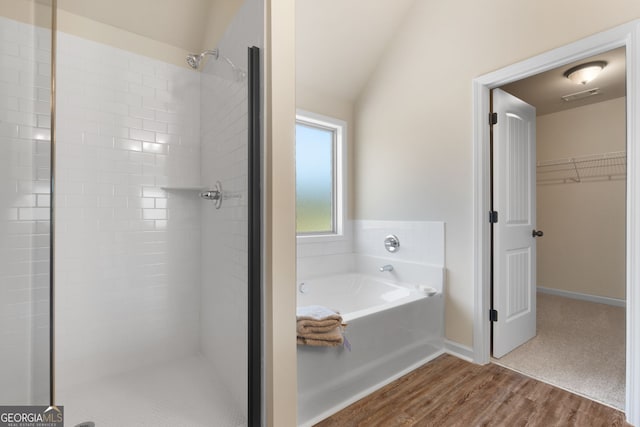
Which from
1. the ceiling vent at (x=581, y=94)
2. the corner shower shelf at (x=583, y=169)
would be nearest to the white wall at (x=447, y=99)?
the ceiling vent at (x=581, y=94)

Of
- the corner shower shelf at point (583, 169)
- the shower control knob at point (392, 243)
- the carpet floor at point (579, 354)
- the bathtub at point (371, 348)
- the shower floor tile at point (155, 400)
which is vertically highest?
the corner shower shelf at point (583, 169)

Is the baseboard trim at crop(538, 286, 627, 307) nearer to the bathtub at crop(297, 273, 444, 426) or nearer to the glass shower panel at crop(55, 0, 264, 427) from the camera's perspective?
the bathtub at crop(297, 273, 444, 426)

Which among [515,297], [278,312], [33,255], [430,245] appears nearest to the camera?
[278,312]

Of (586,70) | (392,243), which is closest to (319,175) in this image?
(392,243)

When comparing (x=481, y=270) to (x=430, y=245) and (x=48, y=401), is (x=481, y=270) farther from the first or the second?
(x=48, y=401)

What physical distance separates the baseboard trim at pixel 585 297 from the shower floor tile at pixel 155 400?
14.1ft

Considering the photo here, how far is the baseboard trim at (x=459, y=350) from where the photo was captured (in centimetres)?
222

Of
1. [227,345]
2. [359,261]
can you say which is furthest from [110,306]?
[359,261]

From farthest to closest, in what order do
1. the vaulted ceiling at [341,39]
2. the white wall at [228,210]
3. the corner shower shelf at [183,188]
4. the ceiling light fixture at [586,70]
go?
the ceiling light fixture at [586,70] < the vaulted ceiling at [341,39] < the corner shower shelf at [183,188] < the white wall at [228,210]

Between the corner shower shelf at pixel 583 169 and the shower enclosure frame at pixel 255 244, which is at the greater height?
the corner shower shelf at pixel 583 169

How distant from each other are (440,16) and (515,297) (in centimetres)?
233

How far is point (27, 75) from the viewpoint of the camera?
1529 millimetres

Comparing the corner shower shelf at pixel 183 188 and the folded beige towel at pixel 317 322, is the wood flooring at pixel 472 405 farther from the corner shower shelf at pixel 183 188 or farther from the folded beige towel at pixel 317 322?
the corner shower shelf at pixel 183 188

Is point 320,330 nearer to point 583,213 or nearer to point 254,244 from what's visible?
point 254,244
